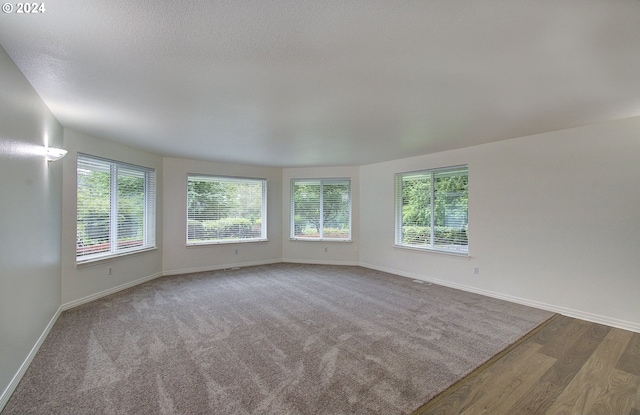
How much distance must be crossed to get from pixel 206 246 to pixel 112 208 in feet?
6.32

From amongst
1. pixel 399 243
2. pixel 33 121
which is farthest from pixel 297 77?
pixel 399 243

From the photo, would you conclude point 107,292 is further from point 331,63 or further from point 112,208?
point 331,63

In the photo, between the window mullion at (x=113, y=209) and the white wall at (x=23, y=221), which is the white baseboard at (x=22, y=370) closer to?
the white wall at (x=23, y=221)

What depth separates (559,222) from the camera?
3.69 m

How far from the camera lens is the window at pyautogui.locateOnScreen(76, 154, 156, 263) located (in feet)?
13.1

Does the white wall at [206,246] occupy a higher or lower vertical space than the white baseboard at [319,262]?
higher

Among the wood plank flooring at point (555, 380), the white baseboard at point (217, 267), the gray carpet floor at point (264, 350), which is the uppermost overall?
the white baseboard at point (217, 267)

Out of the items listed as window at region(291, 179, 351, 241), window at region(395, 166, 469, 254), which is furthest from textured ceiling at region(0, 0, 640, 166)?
window at region(291, 179, 351, 241)

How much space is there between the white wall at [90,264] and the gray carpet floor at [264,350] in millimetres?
284

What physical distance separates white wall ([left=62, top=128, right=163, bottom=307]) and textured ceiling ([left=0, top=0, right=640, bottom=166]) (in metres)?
0.55

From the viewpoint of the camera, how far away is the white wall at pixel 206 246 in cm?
561

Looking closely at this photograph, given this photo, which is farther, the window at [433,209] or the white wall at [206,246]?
the white wall at [206,246]

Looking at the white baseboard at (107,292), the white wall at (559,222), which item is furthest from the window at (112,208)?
the white wall at (559,222)

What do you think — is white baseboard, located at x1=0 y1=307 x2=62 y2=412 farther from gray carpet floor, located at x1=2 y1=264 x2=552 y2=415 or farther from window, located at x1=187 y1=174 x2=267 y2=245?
window, located at x1=187 y1=174 x2=267 y2=245
